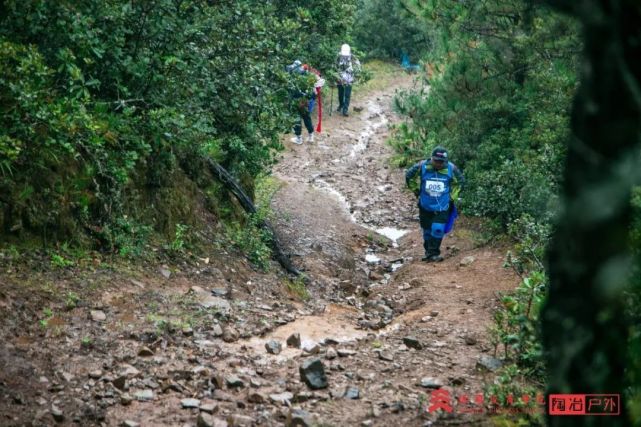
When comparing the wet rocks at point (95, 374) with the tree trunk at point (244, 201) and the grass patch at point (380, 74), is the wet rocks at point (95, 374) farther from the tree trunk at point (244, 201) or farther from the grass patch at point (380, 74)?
the grass patch at point (380, 74)

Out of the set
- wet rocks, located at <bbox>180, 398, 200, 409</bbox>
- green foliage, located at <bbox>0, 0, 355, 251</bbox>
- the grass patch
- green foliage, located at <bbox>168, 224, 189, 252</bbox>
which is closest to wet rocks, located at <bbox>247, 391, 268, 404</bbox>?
wet rocks, located at <bbox>180, 398, 200, 409</bbox>

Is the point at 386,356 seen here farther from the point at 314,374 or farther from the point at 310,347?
the point at 314,374

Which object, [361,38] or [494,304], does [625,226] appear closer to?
[494,304]

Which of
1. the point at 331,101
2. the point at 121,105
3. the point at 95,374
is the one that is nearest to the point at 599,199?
the point at 95,374

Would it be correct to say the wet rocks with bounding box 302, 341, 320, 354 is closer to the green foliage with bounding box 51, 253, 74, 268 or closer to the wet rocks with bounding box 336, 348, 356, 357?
the wet rocks with bounding box 336, 348, 356, 357

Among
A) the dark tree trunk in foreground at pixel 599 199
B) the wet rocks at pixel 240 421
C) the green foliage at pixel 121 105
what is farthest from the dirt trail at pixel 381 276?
the green foliage at pixel 121 105

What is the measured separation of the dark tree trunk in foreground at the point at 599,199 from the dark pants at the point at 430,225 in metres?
8.45

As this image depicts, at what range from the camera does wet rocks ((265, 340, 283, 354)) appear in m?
6.11

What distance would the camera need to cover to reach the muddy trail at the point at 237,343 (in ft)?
15.5

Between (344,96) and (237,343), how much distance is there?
1624 cm

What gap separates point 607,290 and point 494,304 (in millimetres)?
5906

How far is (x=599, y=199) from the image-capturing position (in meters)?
2.06

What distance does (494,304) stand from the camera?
25.8 feet

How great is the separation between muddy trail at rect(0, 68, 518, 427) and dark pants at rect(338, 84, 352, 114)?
1185cm
